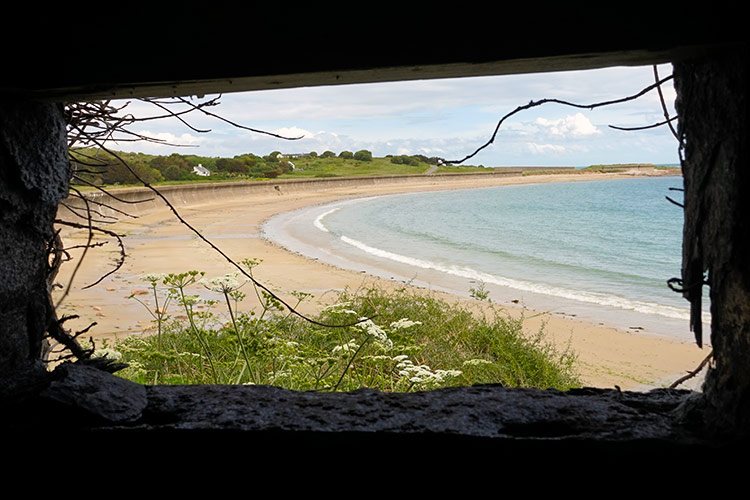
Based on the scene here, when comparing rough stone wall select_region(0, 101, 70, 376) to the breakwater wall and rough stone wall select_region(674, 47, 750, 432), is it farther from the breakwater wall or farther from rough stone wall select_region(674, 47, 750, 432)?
the breakwater wall

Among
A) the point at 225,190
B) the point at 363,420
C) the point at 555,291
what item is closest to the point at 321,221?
the point at 225,190

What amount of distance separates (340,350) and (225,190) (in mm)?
29024

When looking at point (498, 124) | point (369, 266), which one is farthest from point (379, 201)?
point (498, 124)

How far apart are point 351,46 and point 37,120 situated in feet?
2.56

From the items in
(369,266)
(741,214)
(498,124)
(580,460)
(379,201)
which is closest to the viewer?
(741,214)

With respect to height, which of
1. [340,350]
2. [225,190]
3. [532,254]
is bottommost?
[532,254]

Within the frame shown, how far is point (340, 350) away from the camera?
12.4 ft

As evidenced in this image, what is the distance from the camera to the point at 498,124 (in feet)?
4.90

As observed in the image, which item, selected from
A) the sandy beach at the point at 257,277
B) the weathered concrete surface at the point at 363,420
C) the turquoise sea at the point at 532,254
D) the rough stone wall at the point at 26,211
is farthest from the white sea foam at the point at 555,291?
the rough stone wall at the point at 26,211

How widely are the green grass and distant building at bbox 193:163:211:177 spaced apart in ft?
95.6

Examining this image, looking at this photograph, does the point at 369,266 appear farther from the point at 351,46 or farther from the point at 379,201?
the point at 379,201

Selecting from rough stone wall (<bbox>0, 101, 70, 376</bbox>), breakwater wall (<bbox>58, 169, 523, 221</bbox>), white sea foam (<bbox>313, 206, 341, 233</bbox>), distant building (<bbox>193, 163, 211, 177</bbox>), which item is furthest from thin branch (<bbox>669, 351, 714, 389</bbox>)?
distant building (<bbox>193, 163, 211, 177</bbox>)

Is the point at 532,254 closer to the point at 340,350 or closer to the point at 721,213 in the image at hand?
the point at 340,350

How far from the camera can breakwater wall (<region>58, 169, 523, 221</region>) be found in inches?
690
